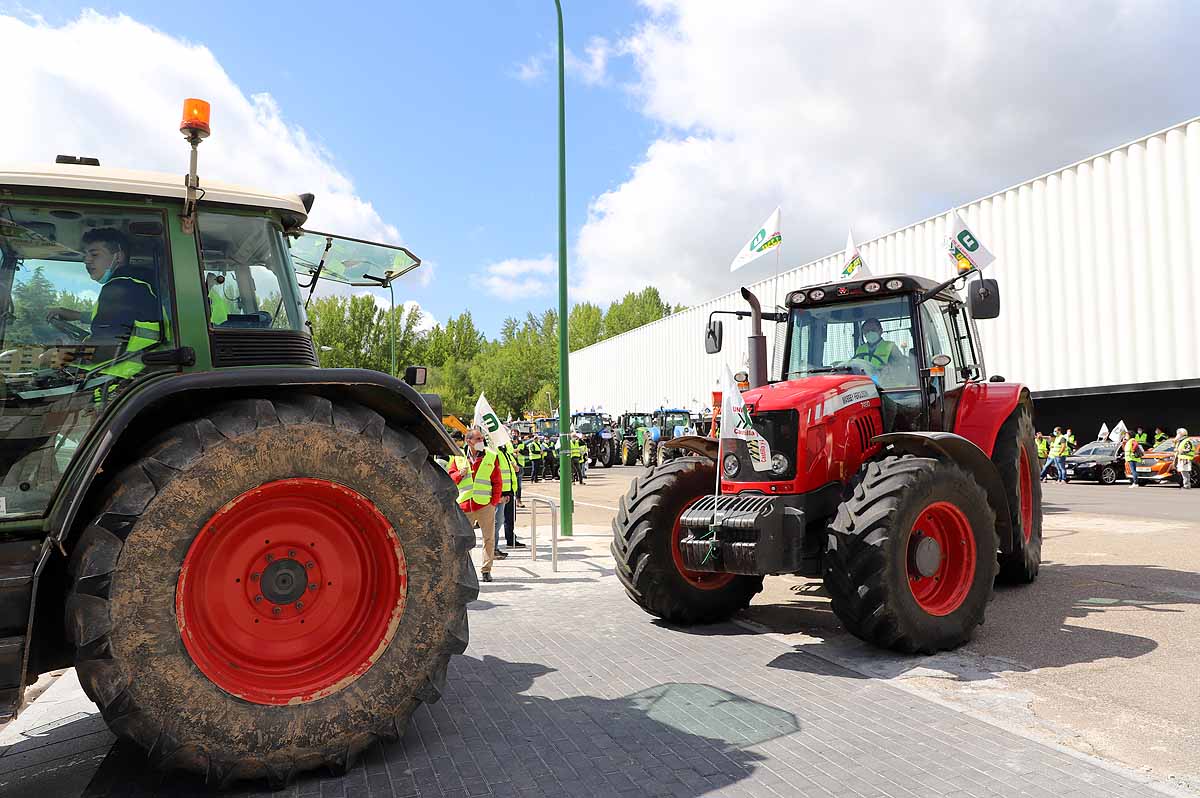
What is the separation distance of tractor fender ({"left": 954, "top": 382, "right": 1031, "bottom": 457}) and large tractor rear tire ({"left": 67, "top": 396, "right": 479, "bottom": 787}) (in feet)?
17.3

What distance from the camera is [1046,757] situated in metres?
3.76

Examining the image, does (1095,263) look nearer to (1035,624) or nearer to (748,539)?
(1035,624)

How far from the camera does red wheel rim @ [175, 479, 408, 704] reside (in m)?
3.57

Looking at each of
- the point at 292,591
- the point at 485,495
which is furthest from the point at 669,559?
the point at 485,495

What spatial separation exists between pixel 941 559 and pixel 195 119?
5.54 metres

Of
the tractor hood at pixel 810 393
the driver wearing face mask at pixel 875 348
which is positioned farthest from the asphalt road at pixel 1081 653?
the driver wearing face mask at pixel 875 348

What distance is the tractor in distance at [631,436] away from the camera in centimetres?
3662

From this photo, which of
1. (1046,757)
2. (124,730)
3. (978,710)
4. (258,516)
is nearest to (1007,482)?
(978,710)

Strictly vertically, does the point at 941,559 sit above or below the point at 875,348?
below

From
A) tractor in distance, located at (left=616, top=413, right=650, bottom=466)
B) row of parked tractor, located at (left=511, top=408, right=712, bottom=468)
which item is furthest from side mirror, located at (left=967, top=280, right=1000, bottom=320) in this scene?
tractor in distance, located at (left=616, top=413, right=650, bottom=466)

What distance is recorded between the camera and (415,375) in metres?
4.71

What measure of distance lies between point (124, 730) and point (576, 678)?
2683 mm

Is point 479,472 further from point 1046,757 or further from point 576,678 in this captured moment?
point 1046,757

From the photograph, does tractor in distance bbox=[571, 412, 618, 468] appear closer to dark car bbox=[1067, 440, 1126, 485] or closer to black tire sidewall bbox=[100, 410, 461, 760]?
dark car bbox=[1067, 440, 1126, 485]
